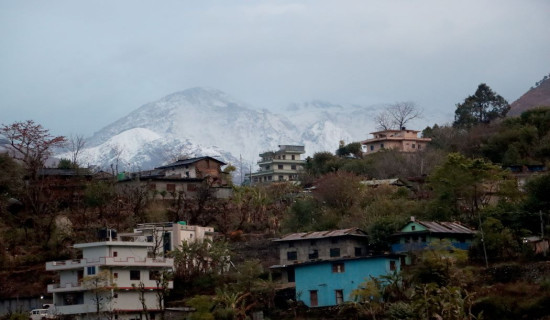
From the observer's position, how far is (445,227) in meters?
57.8

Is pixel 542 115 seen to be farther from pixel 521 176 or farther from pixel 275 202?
pixel 275 202

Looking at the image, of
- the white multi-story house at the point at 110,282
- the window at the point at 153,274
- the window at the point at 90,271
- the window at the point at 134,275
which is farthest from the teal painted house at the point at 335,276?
the window at the point at 90,271

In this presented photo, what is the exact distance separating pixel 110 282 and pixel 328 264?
13729 mm

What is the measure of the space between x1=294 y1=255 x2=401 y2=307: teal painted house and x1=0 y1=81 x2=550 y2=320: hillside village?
0.22 ft

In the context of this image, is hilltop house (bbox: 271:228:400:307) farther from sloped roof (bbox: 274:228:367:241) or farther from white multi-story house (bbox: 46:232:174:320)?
white multi-story house (bbox: 46:232:174:320)

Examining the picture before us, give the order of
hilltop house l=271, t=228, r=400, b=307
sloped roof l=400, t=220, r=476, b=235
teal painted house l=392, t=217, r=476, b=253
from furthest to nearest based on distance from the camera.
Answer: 1. teal painted house l=392, t=217, r=476, b=253
2. sloped roof l=400, t=220, r=476, b=235
3. hilltop house l=271, t=228, r=400, b=307

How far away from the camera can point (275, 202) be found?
8231 centimetres

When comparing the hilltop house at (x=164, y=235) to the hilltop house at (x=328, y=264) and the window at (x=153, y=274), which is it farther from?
the hilltop house at (x=328, y=264)

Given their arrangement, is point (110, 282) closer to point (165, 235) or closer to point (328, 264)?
point (165, 235)

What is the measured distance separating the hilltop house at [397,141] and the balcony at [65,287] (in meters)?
59.8

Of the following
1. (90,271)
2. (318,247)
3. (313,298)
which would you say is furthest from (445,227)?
(90,271)

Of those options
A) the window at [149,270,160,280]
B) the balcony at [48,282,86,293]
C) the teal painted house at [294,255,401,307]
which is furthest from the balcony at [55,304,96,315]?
the teal painted house at [294,255,401,307]

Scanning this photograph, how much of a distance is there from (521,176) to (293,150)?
4947 centimetres

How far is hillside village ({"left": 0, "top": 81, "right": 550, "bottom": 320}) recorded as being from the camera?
1992 inches
